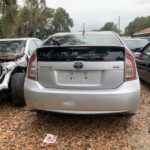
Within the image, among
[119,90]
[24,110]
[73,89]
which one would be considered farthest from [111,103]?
[24,110]

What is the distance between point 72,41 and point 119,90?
121 cm

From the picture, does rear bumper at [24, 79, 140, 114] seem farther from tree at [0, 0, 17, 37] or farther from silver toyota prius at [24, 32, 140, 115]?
tree at [0, 0, 17, 37]

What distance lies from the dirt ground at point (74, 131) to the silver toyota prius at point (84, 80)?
1.35ft

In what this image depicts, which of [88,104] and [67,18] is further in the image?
[67,18]

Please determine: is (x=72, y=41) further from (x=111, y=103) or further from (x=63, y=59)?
(x=111, y=103)

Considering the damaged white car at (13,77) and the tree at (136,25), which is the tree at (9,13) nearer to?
the damaged white car at (13,77)

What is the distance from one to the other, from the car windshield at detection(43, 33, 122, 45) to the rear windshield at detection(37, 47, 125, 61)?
40 centimetres

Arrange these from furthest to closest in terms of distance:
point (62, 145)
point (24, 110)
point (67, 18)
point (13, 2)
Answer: point (67, 18)
point (13, 2)
point (24, 110)
point (62, 145)

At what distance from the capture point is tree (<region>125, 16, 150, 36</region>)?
303 ft

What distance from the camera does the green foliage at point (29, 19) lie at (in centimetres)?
1822

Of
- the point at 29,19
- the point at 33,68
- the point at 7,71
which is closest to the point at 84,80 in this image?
the point at 33,68

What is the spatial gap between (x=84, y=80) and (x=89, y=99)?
0.28 meters

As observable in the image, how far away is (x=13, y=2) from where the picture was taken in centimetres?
1773

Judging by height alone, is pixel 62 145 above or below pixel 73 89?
below
